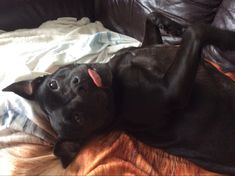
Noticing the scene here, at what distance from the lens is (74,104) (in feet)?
4.14

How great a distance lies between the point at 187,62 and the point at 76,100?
0.40 metres

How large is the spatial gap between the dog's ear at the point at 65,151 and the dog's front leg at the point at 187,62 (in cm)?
40

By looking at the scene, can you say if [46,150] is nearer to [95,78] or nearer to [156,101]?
[95,78]

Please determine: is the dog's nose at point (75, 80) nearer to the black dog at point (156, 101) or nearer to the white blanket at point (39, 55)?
the black dog at point (156, 101)

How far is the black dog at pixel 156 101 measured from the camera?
127 centimetres

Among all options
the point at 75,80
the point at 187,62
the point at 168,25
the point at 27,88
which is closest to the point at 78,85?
the point at 75,80

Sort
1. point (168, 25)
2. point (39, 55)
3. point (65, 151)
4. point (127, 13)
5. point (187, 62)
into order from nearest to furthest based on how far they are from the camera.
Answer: point (187, 62) < point (65, 151) < point (168, 25) < point (39, 55) < point (127, 13)

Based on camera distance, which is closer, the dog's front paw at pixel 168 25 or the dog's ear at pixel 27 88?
the dog's ear at pixel 27 88

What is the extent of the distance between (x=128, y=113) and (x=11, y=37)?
3.11ft

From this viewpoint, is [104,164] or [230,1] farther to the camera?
[230,1]

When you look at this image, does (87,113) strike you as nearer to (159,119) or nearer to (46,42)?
(159,119)

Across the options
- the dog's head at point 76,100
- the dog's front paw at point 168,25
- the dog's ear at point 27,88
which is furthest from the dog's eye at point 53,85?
the dog's front paw at point 168,25

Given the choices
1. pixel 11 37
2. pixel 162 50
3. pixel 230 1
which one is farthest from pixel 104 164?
pixel 11 37

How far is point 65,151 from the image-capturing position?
135 cm
